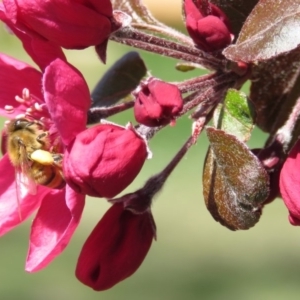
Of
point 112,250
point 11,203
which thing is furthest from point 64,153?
point 11,203

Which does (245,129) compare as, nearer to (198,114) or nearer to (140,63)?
(198,114)

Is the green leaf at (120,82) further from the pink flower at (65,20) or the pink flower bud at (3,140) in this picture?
the pink flower at (65,20)

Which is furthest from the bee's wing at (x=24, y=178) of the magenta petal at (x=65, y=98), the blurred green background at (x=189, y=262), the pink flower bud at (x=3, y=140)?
the blurred green background at (x=189, y=262)

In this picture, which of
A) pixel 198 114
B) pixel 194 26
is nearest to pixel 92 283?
pixel 198 114

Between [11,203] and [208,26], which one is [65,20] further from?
[11,203]

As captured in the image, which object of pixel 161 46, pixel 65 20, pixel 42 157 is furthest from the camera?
pixel 42 157

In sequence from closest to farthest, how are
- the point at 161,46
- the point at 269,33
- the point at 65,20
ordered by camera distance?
the point at 269,33 < the point at 65,20 < the point at 161,46
